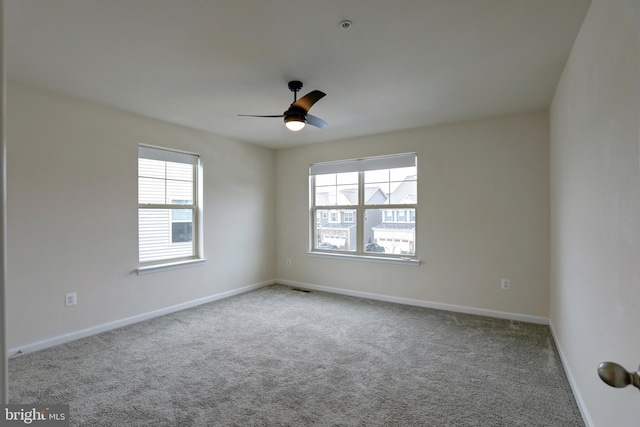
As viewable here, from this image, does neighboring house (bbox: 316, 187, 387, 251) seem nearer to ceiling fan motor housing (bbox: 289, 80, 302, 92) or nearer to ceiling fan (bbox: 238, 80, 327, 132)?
ceiling fan (bbox: 238, 80, 327, 132)

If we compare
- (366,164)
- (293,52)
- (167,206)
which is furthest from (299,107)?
(167,206)

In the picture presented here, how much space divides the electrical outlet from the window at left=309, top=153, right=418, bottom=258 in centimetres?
330

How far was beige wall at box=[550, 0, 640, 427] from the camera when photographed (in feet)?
4.14

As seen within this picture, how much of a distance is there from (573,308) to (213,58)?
10.9ft

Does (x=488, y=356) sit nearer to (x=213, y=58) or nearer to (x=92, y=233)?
(x=213, y=58)

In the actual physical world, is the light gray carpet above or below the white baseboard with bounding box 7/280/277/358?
below

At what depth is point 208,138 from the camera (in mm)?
4691

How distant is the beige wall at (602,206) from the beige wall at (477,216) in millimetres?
991

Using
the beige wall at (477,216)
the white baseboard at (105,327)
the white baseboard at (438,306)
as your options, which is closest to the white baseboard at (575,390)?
the white baseboard at (438,306)

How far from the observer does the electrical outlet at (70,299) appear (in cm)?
Result: 327

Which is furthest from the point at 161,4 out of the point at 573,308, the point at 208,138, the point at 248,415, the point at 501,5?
the point at 573,308

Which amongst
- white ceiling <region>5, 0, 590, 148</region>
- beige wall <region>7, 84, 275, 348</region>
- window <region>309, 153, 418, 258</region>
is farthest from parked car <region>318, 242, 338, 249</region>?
white ceiling <region>5, 0, 590, 148</region>

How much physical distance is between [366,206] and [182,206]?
267 centimetres

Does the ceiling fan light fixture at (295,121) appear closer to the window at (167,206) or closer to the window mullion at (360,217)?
the window at (167,206)
